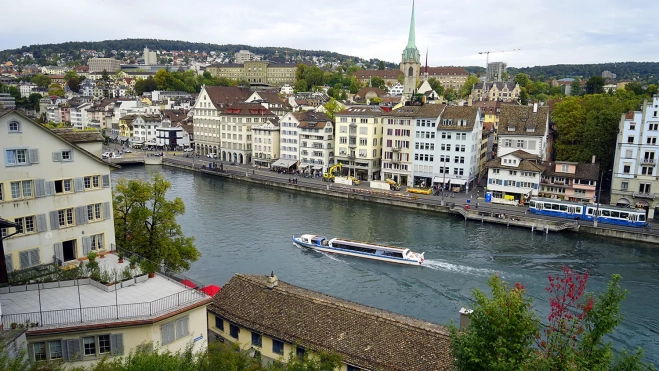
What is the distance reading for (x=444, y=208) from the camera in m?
50.3

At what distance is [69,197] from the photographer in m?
20.3

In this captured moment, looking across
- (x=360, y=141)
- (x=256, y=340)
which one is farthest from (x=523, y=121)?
(x=256, y=340)

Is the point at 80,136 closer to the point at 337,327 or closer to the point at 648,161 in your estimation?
the point at 337,327

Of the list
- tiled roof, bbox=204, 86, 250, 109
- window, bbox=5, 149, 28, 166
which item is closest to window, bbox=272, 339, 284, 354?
window, bbox=5, 149, 28, 166

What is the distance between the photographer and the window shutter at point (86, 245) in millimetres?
20750

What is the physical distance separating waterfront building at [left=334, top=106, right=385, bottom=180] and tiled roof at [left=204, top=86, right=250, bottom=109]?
98.5 ft

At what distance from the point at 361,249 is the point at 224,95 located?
6284 centimetres

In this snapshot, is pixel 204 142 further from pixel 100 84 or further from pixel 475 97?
pixel 100 84

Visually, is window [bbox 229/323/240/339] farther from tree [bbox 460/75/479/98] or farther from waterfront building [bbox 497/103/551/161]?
tree [bbox 460/75/479/98]

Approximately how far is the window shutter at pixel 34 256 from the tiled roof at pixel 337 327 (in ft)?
22.6

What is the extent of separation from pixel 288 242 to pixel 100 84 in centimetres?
14946

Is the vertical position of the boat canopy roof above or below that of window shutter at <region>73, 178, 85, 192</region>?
below

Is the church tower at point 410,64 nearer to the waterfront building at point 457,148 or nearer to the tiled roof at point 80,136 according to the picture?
the waterfront building at point 457,148

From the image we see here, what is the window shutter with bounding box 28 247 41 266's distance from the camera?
63.4ft
